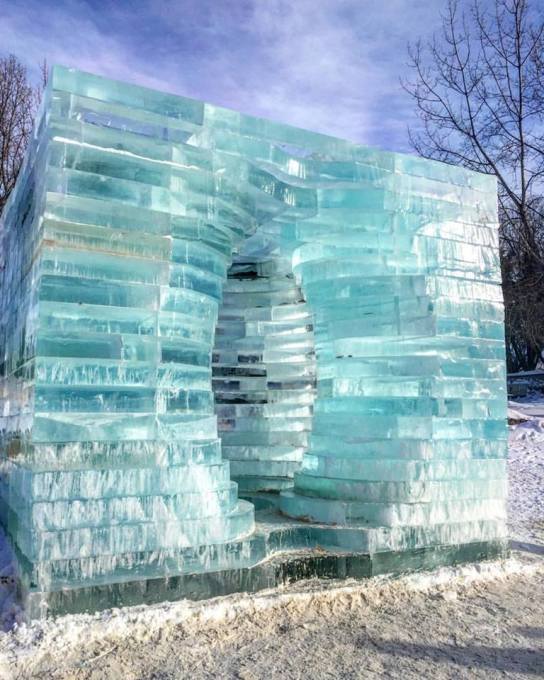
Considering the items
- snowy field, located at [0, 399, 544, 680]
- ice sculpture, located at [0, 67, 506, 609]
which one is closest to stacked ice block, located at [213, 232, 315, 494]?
ice sculpture, located at [0, 67, 506, 609]

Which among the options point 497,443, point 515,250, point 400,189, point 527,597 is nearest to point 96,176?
point 400,189

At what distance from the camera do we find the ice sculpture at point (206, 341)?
3.45m

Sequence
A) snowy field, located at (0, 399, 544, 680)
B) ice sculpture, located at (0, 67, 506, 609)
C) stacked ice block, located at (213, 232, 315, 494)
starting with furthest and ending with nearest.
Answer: stacked ice block, located at (213, 232, 315, 494) → ice sculpture, located at (0, 67, 506, 609) → snowy field, located at (0, 399, 544, 680)

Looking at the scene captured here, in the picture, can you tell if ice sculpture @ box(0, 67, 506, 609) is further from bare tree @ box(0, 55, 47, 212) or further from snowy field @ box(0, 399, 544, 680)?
bare tree @ box(0, 55, 47, 212)

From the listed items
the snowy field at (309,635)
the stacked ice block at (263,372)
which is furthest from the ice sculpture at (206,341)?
the stacked ice block at (263,372)

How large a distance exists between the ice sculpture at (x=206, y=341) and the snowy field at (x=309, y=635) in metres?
0.19

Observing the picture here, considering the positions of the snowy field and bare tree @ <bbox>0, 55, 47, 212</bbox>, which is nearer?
the snowy field

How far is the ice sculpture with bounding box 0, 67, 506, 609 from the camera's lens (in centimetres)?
345

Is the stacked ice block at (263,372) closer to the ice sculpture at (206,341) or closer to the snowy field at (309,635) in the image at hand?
the ice sculpture at (206,341)

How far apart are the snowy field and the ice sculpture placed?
19cm

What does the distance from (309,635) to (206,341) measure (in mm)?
1818

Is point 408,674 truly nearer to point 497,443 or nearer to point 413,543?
point 413,543

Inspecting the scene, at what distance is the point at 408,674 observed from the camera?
119 inches

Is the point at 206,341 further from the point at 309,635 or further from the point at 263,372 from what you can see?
the point at 263,372
